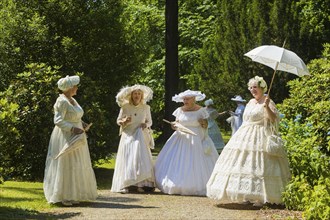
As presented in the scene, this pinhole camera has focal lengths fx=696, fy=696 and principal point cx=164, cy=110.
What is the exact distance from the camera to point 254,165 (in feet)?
Result: 34.8

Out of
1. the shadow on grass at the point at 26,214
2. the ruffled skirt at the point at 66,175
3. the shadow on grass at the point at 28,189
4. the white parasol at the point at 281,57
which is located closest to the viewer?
the shadow on grass at the point at 26,214

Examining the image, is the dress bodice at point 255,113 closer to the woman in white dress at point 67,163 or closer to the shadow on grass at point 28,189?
the woman in white dress at point 67,163

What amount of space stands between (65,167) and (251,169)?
2.87 metres

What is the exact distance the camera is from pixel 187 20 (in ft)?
99.2

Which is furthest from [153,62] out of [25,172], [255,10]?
[25,172]

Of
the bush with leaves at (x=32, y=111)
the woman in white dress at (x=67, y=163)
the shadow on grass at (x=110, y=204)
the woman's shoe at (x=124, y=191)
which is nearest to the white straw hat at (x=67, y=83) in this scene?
the woman in white dress at (x=67, y=163)

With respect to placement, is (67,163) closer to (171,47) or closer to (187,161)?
(187,161)

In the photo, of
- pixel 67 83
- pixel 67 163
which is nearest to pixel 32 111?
pixel 67 83

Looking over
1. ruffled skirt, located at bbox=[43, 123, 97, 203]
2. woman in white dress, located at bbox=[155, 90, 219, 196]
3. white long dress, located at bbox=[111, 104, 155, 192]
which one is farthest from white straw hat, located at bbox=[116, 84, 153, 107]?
ruffled skirt, located at bbox=[43, 123, 97, 203]

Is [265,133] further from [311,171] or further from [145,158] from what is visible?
[145,158]

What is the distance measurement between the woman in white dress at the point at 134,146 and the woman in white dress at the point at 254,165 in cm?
214

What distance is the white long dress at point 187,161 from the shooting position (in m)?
12.5

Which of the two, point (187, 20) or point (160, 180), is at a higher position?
point (187, 20)

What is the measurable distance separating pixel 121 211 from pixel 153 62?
19761 millimetres
